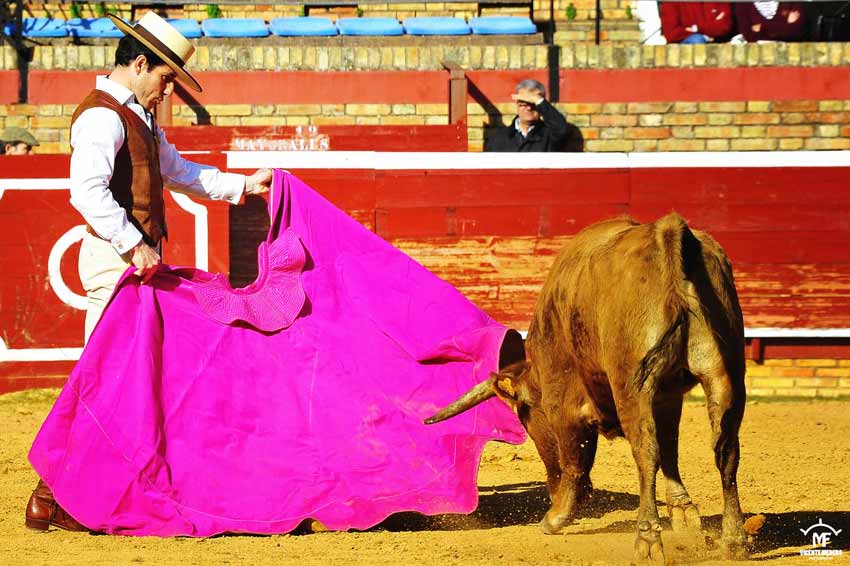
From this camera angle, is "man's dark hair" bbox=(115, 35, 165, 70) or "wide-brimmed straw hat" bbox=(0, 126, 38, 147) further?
"wide-brimmed straw hat" bbox=(0, 126, 38, 147)

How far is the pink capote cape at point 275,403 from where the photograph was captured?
13.5 ft

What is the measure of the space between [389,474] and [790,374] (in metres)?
4.31

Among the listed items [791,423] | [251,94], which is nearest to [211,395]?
[791,423]

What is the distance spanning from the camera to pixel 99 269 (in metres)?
4.28

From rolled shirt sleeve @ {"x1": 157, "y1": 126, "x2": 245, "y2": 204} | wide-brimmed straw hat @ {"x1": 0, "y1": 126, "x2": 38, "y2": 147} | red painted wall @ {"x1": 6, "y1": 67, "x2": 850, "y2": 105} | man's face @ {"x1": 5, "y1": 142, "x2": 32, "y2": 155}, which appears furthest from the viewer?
red painted wall @ {"x1": 6, "y1": 67, "x2": 850, "y2": 105}

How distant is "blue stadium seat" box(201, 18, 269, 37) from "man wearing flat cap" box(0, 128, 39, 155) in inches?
75.2

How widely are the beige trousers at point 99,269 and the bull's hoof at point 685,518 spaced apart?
1.98m

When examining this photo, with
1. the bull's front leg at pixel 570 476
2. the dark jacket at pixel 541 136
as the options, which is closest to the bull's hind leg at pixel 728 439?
the bull's front leg at pixel 570 476

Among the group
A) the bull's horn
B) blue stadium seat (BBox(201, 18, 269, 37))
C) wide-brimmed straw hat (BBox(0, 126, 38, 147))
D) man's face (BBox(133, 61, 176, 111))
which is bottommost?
the bull's horn

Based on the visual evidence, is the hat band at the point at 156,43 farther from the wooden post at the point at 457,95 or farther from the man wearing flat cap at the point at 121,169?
the wooden post at the point at 457,95

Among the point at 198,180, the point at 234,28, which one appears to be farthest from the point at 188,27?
the point at 198,180

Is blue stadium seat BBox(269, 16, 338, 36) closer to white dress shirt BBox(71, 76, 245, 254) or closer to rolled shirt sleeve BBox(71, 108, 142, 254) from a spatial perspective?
white dress shirt BBox(71, 76, 245, 254)

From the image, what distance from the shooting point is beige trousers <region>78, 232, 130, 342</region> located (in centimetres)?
427

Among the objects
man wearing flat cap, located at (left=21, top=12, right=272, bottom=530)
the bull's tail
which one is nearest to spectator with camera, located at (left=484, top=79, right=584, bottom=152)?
man wearing flat cap, located at (left=21, top=12, right=272, bottom=530)
